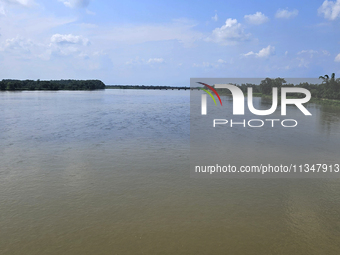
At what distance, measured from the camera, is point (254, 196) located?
1101 centimetres

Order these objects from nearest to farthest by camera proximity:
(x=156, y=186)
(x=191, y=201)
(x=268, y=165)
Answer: (x=191, y=201) < (x=156, y=186) < (x=268, y=165)

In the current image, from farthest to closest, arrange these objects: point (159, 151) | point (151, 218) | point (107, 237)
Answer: point (159, 151), point (151, 218), point (107, 237)

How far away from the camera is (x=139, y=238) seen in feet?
26.0

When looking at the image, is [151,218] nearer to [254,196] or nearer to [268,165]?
[254,196]

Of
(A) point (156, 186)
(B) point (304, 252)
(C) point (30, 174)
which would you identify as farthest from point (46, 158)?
(B) point (304, 252)

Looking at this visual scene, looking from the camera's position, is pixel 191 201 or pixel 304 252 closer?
pixel 304 252

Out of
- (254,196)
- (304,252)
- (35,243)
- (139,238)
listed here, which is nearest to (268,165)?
(254,196)

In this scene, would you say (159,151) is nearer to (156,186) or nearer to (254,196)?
(156,186)

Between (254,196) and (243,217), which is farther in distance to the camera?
(254,196)

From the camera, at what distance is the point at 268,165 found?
1524 cm

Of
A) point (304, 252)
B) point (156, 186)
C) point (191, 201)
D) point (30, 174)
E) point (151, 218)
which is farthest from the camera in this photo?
point (30, 174)

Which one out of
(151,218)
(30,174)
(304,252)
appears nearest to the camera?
(304,252)

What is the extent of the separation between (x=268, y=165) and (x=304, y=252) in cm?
815

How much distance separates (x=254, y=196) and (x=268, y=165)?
4779 mm
